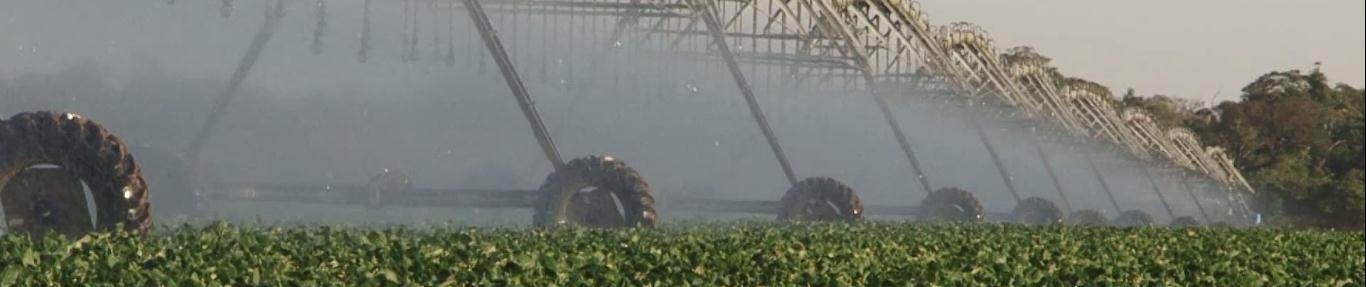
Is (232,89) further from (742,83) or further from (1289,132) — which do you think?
(1289,132)

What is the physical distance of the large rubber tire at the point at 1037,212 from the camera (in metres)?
90.2

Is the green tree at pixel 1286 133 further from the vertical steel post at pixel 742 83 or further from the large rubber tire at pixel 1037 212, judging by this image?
the vertical steel post at pixel 742 83

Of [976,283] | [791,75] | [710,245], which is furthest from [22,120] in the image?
[791,75]

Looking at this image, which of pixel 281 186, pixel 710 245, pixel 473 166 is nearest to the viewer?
pixel 710 245

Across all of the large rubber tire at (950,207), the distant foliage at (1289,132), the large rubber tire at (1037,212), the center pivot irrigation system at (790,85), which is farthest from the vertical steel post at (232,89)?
the distant foliage at (1289,132)

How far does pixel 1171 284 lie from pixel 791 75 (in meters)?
47.4

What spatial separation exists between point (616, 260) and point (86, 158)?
539cm

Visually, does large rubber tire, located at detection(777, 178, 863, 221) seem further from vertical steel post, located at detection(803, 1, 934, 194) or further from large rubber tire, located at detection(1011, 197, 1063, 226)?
large rubber tire, located at detection(1011, 197, 1063, 226)

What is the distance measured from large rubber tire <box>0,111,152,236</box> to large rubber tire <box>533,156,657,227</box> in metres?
16.2

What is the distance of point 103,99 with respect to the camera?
4462cm

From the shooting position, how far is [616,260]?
24.7 m

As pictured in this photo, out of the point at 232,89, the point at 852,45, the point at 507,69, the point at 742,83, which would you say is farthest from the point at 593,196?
the point at 852,45

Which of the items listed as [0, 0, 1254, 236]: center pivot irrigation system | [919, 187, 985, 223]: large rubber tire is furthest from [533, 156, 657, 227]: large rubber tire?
[919, 187, 985, 223]: large rubber tire

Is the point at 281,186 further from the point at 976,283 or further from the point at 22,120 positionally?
the point at 976,283
